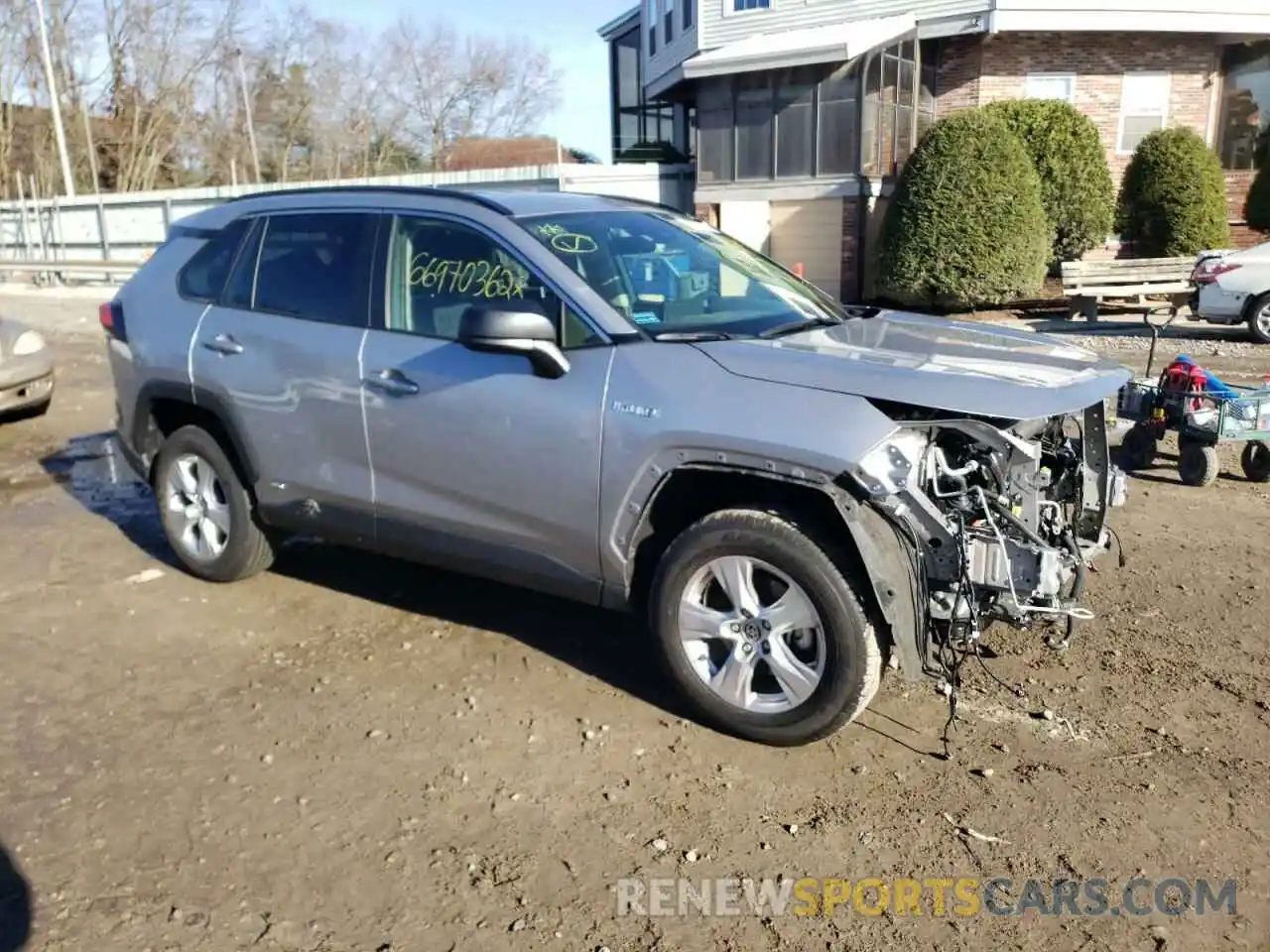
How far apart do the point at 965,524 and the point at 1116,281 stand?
14366mm

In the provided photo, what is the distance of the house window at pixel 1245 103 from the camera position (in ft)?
71.6

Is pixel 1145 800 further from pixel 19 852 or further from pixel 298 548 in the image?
pixel 298 548

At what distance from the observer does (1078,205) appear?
20078 millimetres

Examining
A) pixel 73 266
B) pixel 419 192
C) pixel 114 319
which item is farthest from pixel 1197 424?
pixel 73 266

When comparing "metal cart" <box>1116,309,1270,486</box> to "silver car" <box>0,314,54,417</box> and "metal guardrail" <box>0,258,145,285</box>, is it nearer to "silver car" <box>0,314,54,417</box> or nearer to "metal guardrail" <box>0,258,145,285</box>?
"silver car" <box>0,314,54,417</box>

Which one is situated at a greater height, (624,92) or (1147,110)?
(624,92)

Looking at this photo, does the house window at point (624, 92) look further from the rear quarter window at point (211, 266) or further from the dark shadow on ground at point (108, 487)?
the rear quarter window at point (211, 266)

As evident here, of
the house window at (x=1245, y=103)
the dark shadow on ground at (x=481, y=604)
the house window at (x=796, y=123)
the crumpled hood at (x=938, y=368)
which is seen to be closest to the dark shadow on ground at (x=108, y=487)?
the dark shadow on ground at (x=481, y=604)

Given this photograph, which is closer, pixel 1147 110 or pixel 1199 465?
pixel 1199 465

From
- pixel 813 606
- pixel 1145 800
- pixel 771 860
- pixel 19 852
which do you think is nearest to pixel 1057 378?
pixel 813 606

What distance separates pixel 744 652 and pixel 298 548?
3242mm

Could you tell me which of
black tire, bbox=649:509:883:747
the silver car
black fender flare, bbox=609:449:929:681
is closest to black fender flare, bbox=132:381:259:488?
black tire, bbox=649:509:883:747

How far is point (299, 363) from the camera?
4.72 meters

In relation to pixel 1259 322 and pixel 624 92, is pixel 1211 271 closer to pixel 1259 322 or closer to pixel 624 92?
pixel 1259 322
